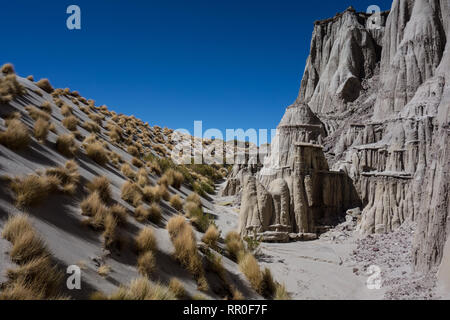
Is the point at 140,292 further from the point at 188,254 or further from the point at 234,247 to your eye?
the point at 234,247

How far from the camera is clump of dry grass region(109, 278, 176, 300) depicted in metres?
4.45

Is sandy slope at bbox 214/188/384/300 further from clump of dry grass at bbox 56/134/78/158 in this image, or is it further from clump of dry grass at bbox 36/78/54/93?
clump of dry grass at bbox 36/78/54/93

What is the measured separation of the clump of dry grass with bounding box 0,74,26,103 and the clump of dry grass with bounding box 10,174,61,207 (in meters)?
6.59

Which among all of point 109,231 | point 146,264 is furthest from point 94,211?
point 146,264

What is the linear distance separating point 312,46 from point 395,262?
197ft

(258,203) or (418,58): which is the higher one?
(418,58)

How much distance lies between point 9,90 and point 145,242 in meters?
10.6

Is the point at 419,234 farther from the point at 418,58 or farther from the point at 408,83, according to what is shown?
the point at 418,58

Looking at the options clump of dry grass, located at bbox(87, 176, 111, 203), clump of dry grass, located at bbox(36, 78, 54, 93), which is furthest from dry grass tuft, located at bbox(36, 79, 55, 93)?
clump of dry grass, located at bbox(87, 176, 111, 203)

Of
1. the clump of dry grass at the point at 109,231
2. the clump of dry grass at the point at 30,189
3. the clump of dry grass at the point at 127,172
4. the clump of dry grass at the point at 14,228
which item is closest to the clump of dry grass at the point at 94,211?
the clump of dry grass at the point at 109,231

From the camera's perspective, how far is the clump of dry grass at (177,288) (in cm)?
544
